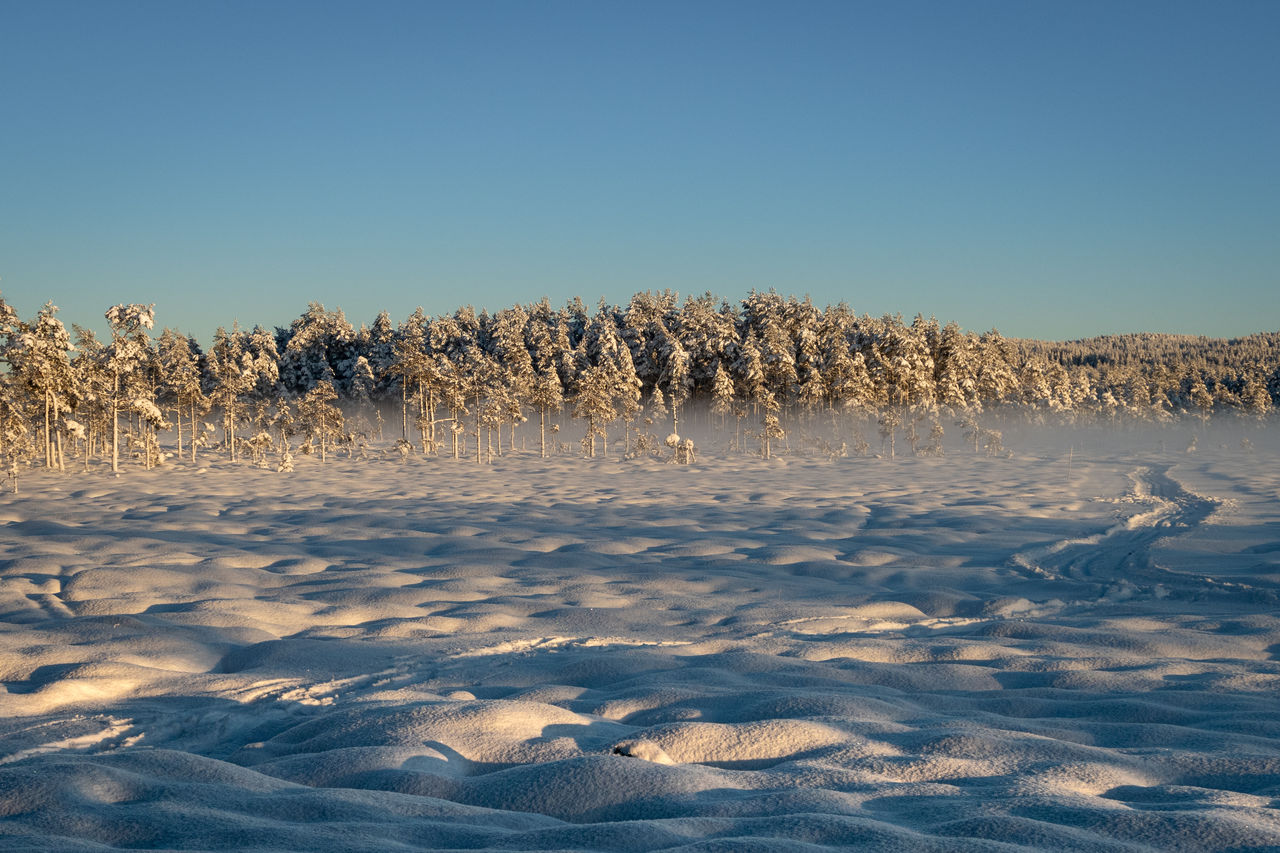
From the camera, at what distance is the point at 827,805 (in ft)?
10.8

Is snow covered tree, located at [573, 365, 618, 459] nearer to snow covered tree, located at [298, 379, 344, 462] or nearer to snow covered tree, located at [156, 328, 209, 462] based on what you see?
snow covered tree, located at [298, 379, 344, 462]

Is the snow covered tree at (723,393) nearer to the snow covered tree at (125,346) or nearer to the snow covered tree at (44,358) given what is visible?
the snow covered tree at (125,346)

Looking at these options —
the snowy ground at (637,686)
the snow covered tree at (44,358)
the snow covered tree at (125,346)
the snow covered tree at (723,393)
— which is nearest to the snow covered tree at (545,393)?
the snow covered tree at (723,393)

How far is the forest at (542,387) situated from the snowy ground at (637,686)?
2162cm

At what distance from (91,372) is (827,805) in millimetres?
41205

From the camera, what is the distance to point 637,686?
5832 mm

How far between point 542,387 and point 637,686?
45131 millimetres

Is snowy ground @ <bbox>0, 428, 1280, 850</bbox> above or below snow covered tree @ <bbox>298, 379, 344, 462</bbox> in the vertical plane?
below

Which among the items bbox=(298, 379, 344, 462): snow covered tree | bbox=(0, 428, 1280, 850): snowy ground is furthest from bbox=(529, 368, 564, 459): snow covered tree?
bbox=(0, 428, 1280, 850): snowy ground

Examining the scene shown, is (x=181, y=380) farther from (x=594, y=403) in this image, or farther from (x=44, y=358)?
(x=594, y=403)

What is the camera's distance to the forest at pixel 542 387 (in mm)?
35000

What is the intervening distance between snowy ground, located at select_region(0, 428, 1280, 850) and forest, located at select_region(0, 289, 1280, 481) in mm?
21617

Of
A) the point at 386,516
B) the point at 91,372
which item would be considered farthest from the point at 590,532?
the point at 91,372

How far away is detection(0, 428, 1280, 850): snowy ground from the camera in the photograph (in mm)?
3154
